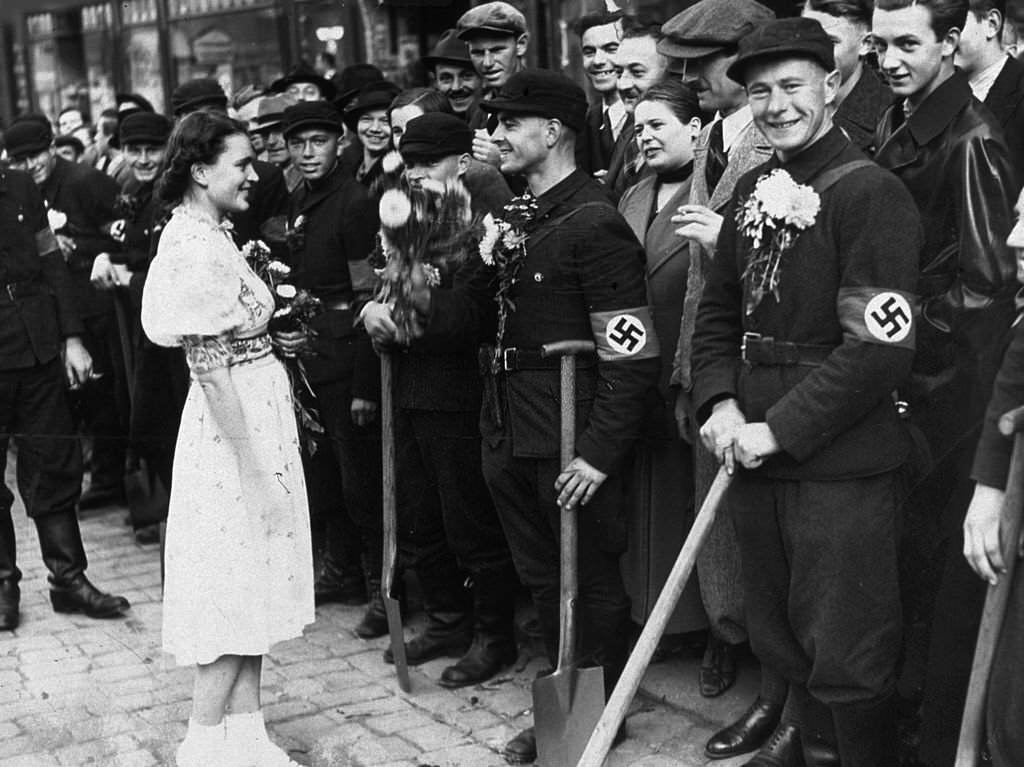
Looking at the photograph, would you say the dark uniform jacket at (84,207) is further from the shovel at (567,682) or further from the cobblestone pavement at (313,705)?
the shovel at (567,682)

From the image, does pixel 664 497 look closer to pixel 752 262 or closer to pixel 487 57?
pixel 752 262

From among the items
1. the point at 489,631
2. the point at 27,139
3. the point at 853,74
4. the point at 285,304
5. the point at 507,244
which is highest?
the point at 853,74

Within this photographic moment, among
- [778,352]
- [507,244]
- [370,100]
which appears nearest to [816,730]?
[778,352]

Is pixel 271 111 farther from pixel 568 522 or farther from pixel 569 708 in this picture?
pixel 569 708

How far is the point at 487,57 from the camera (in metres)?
6.16

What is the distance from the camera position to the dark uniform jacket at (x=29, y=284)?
20.2 ft

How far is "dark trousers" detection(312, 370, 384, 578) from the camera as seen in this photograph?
5.91 metres

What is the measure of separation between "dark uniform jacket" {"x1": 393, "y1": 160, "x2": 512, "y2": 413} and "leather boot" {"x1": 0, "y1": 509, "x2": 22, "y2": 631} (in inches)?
91.6

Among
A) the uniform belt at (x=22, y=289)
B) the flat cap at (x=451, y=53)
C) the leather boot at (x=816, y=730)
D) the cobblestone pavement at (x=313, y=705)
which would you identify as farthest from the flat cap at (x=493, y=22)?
the leather boot at (x=816, y=730)

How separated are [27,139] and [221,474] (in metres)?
4.36

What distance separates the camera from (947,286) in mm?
3791

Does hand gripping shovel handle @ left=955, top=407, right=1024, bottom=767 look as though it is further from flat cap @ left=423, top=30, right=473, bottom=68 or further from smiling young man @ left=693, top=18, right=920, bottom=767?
flat cap @ left=423, top=30, right=473, bottom=68

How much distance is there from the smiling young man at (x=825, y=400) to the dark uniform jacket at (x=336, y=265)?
2386 millimetres

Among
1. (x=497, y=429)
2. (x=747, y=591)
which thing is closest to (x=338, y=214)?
(x=497, y=429)
